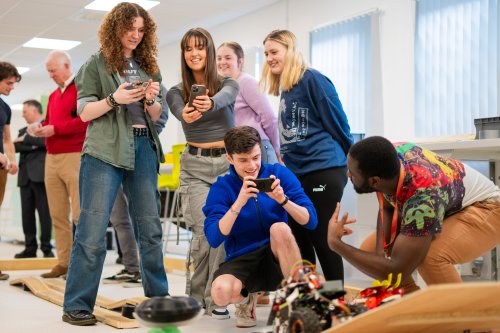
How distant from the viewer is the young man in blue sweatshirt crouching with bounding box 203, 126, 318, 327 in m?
2.49

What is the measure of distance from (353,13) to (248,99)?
119 inches

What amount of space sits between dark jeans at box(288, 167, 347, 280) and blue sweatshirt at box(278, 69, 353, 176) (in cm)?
4

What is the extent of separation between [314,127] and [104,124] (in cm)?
92

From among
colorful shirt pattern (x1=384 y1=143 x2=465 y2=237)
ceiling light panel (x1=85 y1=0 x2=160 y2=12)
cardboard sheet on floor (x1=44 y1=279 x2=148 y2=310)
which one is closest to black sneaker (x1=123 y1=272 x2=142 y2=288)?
cardboard sheet on floor (x1=44 y1=279 x2=148 y2=310)

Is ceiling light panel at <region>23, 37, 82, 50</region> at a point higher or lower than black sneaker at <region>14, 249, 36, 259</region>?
higher

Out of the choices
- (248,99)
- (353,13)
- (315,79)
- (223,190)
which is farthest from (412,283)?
(353,13)

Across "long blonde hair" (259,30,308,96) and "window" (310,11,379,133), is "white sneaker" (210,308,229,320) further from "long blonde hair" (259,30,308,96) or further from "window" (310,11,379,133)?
"window" (310,11,379,133)

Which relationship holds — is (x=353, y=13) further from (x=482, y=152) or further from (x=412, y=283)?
(x=412, y=283)

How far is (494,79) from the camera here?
15.8 feet

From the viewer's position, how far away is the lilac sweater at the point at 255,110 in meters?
3.49

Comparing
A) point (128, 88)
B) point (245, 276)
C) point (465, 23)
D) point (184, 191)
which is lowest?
point (245, 276)

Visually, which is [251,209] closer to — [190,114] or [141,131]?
[190,114]

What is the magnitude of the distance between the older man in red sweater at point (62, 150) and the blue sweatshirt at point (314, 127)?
1701 mm

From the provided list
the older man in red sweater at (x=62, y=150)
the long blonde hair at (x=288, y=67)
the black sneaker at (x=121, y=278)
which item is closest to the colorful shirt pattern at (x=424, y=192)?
the long blonde hair at (x=288, y=67)
